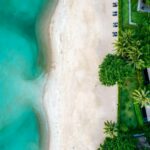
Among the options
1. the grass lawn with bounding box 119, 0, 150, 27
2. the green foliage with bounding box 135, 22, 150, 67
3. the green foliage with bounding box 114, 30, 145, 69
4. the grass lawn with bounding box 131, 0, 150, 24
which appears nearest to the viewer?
the green foliage with bounding box 114, 30, 145, 69

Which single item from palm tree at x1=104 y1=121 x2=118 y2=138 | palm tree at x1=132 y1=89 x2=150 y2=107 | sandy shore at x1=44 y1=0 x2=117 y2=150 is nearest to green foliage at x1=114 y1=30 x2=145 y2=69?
palm tree at x1=132 y1=89 x2=150 y2=107

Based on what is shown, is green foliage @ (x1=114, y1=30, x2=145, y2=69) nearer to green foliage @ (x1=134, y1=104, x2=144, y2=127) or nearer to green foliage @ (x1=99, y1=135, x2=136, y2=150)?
green foliage @ (x1=134, y1=104, x2=144, y2=127)

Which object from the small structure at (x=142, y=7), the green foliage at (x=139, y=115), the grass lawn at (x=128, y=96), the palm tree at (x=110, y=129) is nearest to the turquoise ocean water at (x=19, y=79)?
the palm tree at (x=110, y=129)

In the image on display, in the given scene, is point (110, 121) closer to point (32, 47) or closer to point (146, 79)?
point (146, 79)

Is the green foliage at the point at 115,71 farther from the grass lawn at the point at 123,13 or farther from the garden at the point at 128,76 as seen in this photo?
the grass lawn at the point at 123,13

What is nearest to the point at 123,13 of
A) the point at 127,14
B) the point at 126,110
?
the point at 127,14

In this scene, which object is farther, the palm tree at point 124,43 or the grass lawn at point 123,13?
the grass lawn at point 123,13

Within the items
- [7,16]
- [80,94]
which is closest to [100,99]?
[80,94]

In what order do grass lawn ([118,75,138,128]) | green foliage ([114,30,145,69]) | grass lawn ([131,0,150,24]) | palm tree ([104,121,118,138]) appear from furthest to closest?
grass lawn ([118,75,138,128]) < grass lawn ([131,0,150,24]) < palm tree ([104,121,118,138]) < green foliage ([114,30,145,69])
